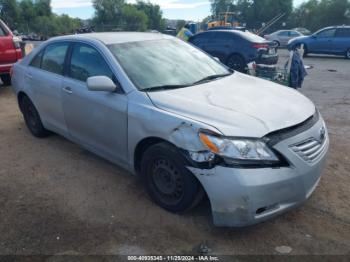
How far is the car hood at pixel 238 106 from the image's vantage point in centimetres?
265

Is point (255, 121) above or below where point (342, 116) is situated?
above

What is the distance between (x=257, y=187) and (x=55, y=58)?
10.5ft

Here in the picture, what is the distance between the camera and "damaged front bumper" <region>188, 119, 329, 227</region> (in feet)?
8.19

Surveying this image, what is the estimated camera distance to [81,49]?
3918 mm

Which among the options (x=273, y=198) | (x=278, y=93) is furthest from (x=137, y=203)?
(x=278, y=93)

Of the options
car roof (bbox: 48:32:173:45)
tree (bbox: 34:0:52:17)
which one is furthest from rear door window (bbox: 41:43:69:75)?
tree (bbox: 34:0:52:17)

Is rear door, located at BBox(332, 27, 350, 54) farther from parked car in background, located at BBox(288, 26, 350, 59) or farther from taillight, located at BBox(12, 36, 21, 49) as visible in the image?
taillight, located at BBox(12, 36, 21, 49)

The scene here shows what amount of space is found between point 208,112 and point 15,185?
2450mm

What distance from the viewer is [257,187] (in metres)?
2.48

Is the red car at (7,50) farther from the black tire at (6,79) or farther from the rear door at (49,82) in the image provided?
the rear door at (49,82)

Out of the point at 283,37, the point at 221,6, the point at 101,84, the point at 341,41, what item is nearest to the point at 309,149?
the point at 101,84

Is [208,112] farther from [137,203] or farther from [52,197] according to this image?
[52,197]

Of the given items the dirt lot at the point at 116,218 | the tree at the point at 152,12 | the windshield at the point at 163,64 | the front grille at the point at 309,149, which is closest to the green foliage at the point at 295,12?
the tree at the point at 152,12

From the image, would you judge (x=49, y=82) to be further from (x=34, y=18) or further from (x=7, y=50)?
(x=34, y=18)
